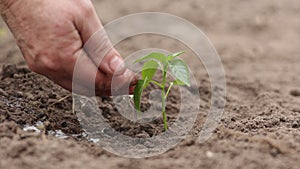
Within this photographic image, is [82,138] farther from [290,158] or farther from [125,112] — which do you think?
[290,158]

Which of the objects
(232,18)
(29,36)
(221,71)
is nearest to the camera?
(29,36)

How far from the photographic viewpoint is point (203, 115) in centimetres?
230

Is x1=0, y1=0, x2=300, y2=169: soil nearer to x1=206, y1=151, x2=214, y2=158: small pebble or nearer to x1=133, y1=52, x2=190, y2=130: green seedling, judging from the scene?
x1=206, y1=151, x2=214, y2=158: small pebble

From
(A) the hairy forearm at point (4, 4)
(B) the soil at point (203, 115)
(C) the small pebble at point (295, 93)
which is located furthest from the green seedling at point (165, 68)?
(C) the small pebble at point (295, 93)

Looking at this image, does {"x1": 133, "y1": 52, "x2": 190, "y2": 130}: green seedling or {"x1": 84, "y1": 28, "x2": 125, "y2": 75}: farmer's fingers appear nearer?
{"x1": 133, "y1": 52, "x2": 190, "y2": 130}: green seedling

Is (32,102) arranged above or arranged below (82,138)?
above

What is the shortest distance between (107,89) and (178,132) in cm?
39

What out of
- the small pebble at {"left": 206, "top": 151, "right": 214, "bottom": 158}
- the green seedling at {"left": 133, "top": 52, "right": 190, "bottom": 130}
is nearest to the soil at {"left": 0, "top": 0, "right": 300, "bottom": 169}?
the small pebble at {"left": 206, "top": 151, "right": 214, "bottom": 158}

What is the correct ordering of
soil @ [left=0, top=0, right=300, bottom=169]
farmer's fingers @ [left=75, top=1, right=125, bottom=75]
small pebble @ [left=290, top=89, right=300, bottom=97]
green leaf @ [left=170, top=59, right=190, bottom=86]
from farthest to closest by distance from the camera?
small pebble @ [left=290, top=89, right=300, bottom=97] < farmer's fingers @ [left=75, top=1, right=125, bottom=75] < green leaf @ [left=170, top=59, right=190, bottom=86] < soil @ [left=0, top=0, right=300, bottom=169]

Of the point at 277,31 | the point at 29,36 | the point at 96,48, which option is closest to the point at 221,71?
the point at 277,31

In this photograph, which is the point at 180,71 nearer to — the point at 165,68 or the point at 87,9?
the point at 165,68

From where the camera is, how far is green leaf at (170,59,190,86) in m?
1.79

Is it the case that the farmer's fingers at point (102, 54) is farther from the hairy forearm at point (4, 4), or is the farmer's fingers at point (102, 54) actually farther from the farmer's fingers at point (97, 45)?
the hairy forearm at point (4, 4)

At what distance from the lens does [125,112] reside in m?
2.23
